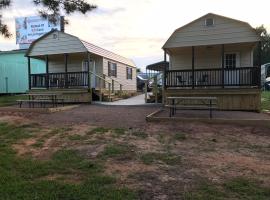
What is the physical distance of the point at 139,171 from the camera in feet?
17.4

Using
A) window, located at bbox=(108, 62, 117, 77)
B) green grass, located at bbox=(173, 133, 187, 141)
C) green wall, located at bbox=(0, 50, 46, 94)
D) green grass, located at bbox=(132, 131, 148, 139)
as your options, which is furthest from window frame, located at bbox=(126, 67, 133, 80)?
green grass, located at bbox=(173, 133, 187, 141)

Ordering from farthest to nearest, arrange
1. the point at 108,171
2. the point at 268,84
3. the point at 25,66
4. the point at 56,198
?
the point at 268,84
the point at 25,66
the point at 108,171
the point at 56,198

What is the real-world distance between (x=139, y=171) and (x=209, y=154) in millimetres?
1767

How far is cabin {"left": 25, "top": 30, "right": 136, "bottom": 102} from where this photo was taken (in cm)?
1697

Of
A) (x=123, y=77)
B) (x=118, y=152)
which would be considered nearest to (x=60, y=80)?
(x=123, y=77)

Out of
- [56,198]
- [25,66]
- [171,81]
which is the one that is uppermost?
[25,66]

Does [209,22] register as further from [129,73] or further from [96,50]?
[129,73]

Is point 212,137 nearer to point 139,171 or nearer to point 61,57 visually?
point 139,171

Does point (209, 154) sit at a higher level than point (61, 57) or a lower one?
lower

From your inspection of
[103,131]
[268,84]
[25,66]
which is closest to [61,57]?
[25,66]

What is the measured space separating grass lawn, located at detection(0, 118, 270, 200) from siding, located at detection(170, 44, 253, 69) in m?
7.60

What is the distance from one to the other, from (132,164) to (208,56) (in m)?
11.3

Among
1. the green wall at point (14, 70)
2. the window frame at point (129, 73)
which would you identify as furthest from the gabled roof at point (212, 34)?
the green wall at point (14, 70)

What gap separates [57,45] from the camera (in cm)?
1738
